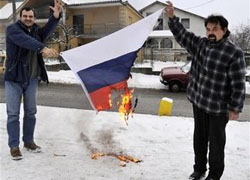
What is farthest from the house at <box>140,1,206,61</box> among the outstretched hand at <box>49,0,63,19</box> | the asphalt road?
the outstretched hand at <box>49,0,63,19</box>

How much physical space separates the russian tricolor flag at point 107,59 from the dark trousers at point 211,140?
102 cm

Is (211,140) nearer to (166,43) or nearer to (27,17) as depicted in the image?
(27,17)

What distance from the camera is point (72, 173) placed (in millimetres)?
3895

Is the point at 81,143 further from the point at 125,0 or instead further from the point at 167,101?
the point at 125,0

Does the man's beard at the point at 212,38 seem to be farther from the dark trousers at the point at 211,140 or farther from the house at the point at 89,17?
the house at the point at 89,17

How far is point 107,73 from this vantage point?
13.7 ft

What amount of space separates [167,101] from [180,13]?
3702 cm

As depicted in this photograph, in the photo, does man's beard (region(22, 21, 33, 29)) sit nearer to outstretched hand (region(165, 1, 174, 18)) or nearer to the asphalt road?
outstretched hand (region(165, 1, 174, 18))

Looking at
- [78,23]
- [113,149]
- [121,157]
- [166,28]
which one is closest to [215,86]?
[121,157]

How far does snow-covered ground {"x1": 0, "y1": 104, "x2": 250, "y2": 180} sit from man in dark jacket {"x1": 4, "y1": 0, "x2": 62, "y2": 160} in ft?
1.56

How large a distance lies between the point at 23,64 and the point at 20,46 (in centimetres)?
28

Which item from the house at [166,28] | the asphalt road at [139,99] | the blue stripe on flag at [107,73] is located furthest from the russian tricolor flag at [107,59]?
the house at [166,28]

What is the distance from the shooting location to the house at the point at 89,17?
2900 centimetres

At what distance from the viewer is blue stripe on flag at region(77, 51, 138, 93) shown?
13.5 ft
